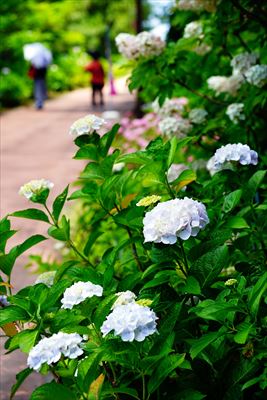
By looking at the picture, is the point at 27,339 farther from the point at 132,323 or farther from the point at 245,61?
the point at 245,61

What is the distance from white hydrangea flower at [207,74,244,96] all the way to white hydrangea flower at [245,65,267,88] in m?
0.33

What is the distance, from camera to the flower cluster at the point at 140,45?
13.8 ft

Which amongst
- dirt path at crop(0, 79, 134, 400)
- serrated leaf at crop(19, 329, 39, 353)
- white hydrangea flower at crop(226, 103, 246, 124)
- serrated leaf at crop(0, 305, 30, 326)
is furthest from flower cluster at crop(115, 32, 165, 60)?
serrated leaf at crop(19, 329, 39, 353)

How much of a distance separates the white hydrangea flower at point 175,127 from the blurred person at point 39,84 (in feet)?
46.6

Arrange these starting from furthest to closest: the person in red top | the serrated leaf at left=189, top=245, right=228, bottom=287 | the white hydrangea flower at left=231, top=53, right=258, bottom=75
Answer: the person in red top → the white hydrangea flower at left=231, top=53, right=258, bottom=75 → the serrated leaf at left=189, top=245, right=228, bottom=287

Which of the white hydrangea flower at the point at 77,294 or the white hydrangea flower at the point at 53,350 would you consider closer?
the white hydrangea flower at the point at 53,350

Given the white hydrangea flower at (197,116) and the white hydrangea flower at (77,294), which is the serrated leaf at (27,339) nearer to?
the white hydrangea flower at (77,294)

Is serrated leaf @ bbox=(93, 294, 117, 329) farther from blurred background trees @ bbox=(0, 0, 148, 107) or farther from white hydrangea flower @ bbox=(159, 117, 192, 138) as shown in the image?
blurred background trees @ bbox=(0, 0, 148, 107)

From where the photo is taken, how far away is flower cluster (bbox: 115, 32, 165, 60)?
165 inches

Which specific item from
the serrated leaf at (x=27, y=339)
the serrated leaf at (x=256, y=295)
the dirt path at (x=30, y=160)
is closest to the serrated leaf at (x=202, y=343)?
the serrated leaf at (x=256, y=295)

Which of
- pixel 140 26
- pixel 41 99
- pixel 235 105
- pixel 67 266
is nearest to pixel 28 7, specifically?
pixel 41 99

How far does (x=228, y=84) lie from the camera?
443 cm

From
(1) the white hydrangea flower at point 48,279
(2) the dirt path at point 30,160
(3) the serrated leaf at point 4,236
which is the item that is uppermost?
(3) the serrated leaf at point 4,236

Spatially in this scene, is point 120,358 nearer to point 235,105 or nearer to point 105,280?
point 105,280
